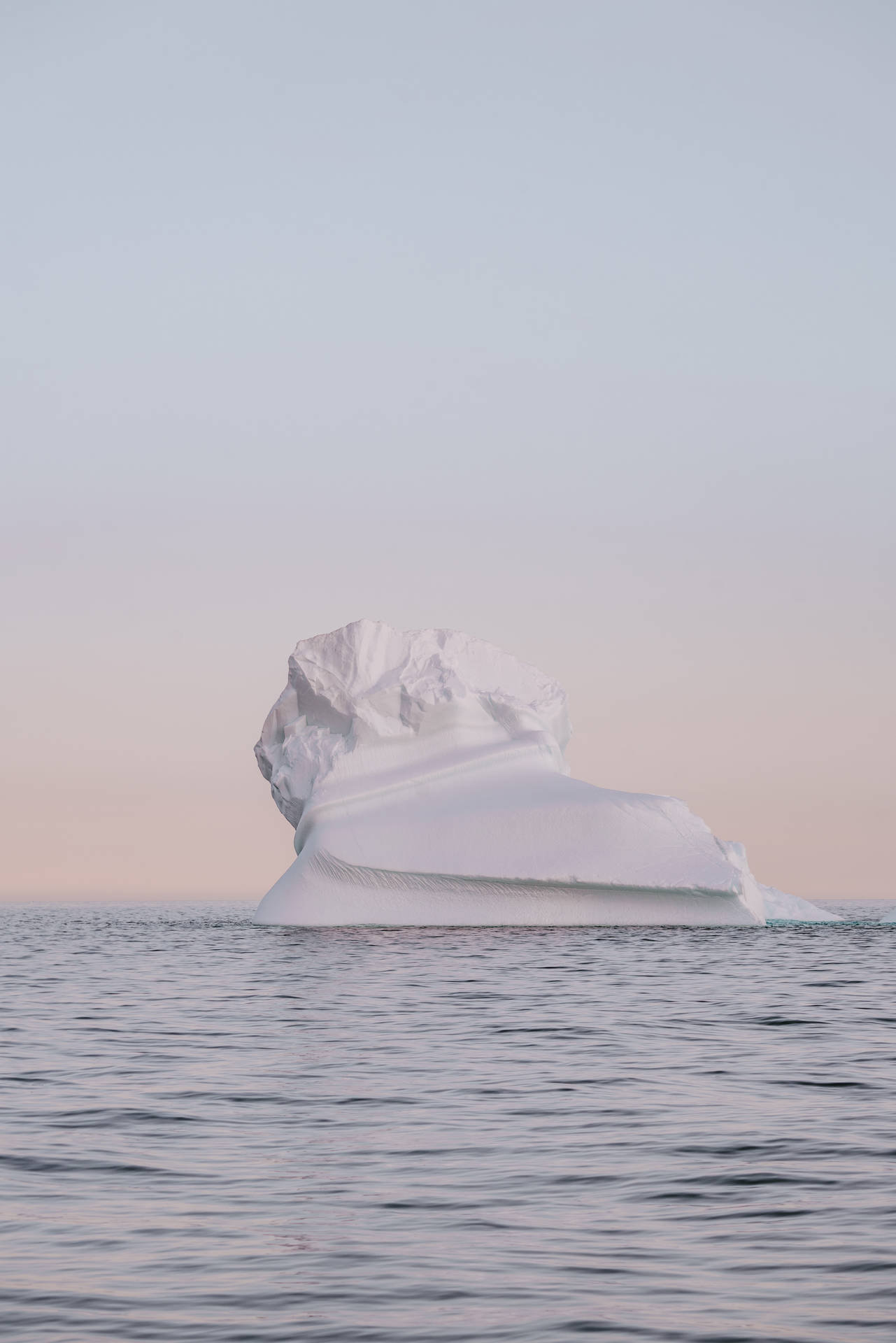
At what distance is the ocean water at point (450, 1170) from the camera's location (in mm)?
4316

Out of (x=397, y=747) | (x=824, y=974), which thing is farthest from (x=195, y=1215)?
(x=397, y=747)

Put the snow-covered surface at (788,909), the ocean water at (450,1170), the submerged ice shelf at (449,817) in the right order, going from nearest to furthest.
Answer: the ocean water at (450,1170)
the submerged ice shelf at (449,817)
the snow-covered surface at (788,909)

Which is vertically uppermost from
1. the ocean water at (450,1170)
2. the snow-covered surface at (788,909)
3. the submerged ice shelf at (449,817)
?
the submerged ice shelf at (449,817)

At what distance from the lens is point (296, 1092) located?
803 centimetres

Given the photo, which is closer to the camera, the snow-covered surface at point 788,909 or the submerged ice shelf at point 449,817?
the submerged ice shelf at point 449,817

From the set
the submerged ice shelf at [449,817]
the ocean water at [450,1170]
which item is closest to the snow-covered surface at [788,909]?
the submerged ice shelf at [449,817]

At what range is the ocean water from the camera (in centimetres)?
432

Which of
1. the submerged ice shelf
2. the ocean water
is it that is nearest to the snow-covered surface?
the submerged ice shelf

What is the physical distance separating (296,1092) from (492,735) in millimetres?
20425

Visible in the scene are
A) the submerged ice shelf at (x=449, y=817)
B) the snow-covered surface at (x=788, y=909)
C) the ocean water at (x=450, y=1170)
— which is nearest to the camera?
the ocean water at (x=450, y=1170)

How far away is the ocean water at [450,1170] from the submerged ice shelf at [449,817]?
11.2m

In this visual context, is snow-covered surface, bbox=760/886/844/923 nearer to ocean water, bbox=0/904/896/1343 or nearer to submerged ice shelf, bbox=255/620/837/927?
submerged ice shelf, bbox=255/620/837/927

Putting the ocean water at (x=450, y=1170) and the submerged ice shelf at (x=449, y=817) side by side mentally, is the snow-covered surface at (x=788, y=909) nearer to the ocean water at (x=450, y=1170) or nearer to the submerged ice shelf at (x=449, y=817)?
the submerged ice shelf at (x=449, y=817)

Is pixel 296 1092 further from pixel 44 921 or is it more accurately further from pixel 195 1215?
pixel 44 921
